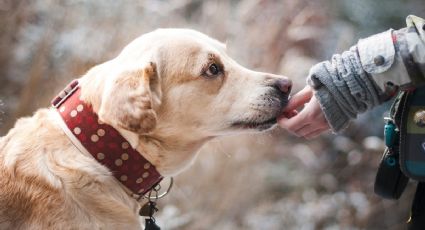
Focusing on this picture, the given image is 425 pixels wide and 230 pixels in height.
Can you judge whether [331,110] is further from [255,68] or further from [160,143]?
[255,68]

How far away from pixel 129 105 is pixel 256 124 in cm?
44

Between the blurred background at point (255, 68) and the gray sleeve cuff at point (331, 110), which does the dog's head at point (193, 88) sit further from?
the blurred background at point (255, 68)

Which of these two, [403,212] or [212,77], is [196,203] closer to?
[403,212]

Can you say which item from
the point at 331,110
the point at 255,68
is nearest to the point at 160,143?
the point at 331,110

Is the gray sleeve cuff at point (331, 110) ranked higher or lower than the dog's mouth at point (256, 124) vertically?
higher

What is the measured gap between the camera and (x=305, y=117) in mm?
1460

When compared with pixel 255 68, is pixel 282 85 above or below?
above

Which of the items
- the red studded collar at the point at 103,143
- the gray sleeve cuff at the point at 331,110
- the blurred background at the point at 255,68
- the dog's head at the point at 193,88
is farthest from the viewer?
the blurred background at the point at 255,68

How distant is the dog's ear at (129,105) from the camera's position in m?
1.40

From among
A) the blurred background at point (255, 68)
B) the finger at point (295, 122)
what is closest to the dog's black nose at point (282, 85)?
the finger at point (295, 122)

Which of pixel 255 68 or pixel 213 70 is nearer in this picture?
pixel 213 70

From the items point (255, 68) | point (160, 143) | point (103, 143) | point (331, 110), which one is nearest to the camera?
point (331, 110)

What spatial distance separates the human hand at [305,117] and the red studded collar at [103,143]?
444 mm

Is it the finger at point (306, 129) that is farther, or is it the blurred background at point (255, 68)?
the blurred background at point (255, 68)
